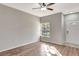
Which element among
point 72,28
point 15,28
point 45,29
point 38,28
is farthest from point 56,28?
point 15,28

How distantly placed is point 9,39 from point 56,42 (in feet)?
10.4

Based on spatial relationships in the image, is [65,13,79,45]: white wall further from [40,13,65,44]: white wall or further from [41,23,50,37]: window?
[41,23,50,37]: window

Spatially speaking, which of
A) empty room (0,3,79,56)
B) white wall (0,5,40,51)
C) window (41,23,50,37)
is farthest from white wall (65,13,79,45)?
white wall (0,5,40,51)

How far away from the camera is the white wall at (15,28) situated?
351 cm

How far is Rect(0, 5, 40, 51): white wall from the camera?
3512 millimetres

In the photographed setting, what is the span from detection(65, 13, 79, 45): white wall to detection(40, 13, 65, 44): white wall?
17.3 inches

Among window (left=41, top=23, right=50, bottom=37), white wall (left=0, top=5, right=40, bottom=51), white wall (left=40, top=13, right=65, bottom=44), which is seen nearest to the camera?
white wall (left=0, top=5, right=40, bottom=51)

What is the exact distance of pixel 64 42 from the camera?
17.0ft

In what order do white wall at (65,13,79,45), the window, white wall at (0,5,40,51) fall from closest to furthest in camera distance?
1. white wall at (0,5,40,51)
2. white wall at (65,13,79,45)
3. the window

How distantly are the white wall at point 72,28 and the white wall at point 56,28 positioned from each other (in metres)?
0.44

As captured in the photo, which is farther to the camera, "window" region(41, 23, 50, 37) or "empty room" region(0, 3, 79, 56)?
"window" region(41, 23, 50, 37)

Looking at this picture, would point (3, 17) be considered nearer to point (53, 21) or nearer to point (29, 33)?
point (29, 33)

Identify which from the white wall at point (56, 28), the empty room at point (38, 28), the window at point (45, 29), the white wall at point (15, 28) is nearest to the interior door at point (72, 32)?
the empty room at point (38, 28)

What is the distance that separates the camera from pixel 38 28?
21.0 ft
